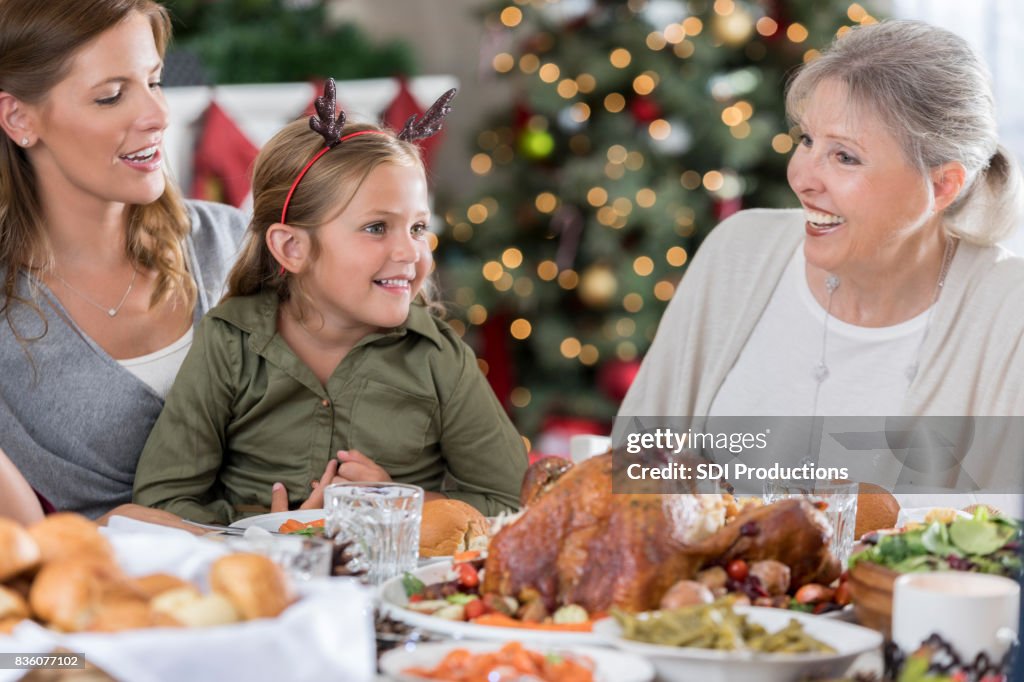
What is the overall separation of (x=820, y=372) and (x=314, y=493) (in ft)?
3.21

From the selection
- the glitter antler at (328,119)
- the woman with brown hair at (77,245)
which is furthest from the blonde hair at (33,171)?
the glitter antler at (328,119)

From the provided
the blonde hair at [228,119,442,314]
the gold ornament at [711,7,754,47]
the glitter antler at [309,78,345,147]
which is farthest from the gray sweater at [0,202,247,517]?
the gold ornament at [711,7,754,47]

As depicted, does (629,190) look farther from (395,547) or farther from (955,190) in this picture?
(395,547)

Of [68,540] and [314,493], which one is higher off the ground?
[314,493]

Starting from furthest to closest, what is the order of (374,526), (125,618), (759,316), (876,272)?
1. (759,316)
2. (876,272)
3. (374,526)
4. (125,618)

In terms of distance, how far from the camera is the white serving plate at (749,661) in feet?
3.04

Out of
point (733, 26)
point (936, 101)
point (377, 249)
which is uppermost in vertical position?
point (733, 26)

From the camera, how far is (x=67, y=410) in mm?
1953

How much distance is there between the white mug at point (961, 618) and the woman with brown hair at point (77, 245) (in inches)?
54.4

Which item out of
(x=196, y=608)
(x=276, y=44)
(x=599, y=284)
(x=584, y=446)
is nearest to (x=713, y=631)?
(x=196, y=608)

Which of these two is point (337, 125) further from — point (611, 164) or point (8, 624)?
point (611, 164)

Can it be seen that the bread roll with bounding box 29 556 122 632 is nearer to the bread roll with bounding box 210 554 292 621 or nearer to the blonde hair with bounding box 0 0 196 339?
the bread roll with bounding box 210 554 292 621

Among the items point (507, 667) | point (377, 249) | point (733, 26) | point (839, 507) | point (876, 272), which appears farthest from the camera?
point (733, 26)

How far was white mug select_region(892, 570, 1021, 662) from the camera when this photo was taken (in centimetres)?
93
